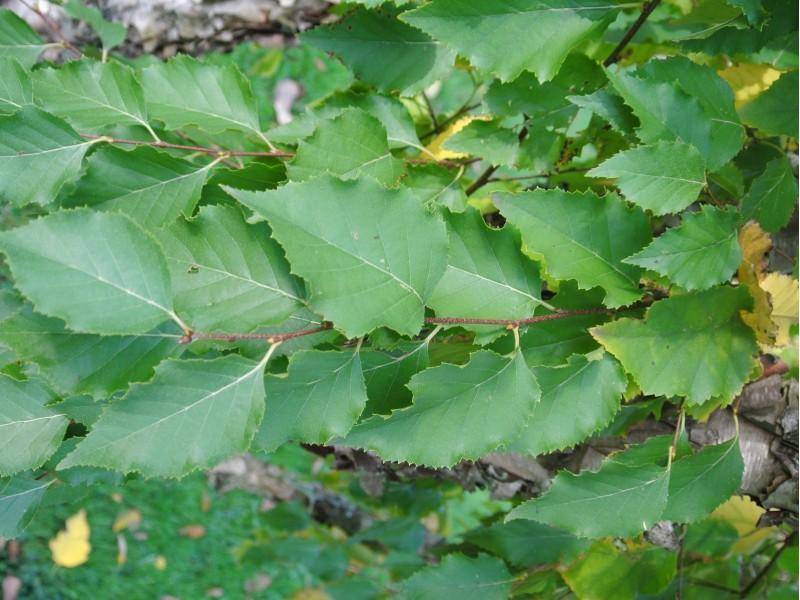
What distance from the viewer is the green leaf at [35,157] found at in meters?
0.81

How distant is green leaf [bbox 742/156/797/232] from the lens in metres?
0.96

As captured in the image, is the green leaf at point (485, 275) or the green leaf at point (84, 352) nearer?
the green leaf at point (84, 352)

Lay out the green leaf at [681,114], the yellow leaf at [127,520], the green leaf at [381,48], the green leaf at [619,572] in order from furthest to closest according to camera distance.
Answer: the yellow leaf at [127,520] < the green leaf at [619,572] < the green leaf at [381,48] < the green leaf at [681,114]

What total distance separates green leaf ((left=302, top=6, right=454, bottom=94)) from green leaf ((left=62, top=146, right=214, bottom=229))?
287 millimetres

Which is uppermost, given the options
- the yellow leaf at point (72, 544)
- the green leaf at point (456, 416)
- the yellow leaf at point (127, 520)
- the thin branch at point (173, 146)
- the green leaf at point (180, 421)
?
the thin branch at point (173, 146)

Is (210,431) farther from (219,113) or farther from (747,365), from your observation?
(747,365)

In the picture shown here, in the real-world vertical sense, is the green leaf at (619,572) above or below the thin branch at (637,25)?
below

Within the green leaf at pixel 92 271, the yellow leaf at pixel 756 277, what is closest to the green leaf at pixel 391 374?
the green leaf at pixel 92 271

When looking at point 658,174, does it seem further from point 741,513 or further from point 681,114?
point 741,513

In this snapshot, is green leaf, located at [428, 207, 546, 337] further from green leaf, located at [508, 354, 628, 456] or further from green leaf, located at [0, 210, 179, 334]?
green leaf, located at [0, 210, 179, 334]

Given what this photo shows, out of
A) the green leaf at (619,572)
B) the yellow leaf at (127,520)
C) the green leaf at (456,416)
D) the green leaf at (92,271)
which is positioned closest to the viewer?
the green leaf at (92,271)

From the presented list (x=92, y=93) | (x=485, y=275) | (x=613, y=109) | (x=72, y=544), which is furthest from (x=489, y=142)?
(x=72, y=544)

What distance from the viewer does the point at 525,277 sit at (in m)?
0.83

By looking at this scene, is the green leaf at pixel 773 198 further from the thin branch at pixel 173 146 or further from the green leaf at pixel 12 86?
the green leaf at pixel 12 86
